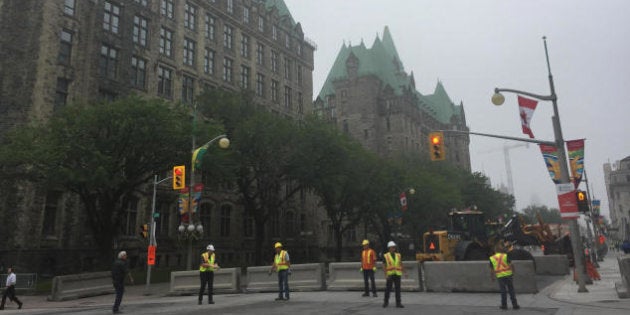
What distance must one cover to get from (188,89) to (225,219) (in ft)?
46.4

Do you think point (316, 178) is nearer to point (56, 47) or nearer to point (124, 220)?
point (124, 220)

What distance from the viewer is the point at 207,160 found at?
3089cm

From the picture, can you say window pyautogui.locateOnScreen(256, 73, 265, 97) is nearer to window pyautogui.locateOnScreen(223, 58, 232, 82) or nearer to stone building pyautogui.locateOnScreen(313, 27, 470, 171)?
window pyautogui.locateOnScreen(223, 58, 232, 82)

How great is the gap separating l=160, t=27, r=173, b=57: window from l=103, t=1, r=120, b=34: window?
16.8ft

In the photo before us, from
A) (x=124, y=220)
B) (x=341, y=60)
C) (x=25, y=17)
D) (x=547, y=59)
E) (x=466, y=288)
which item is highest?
(x=341, y=60)

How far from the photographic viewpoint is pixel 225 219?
1959 inches

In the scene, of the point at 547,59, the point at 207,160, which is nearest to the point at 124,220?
the point at 207,160

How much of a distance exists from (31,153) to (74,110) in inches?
154

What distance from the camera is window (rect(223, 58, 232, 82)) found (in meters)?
53.1

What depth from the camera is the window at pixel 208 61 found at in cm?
5077

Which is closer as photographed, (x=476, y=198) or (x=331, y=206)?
(x=331, y=206)

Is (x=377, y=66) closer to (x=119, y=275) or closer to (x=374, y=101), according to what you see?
(x=374, y=101)

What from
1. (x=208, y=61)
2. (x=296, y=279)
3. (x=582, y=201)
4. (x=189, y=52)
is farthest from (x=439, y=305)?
(x=208, y=61)

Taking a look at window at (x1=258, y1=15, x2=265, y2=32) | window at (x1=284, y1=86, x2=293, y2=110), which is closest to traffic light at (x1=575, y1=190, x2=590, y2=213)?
window at (x1=284, y1=86, x2=293, y2=110)
